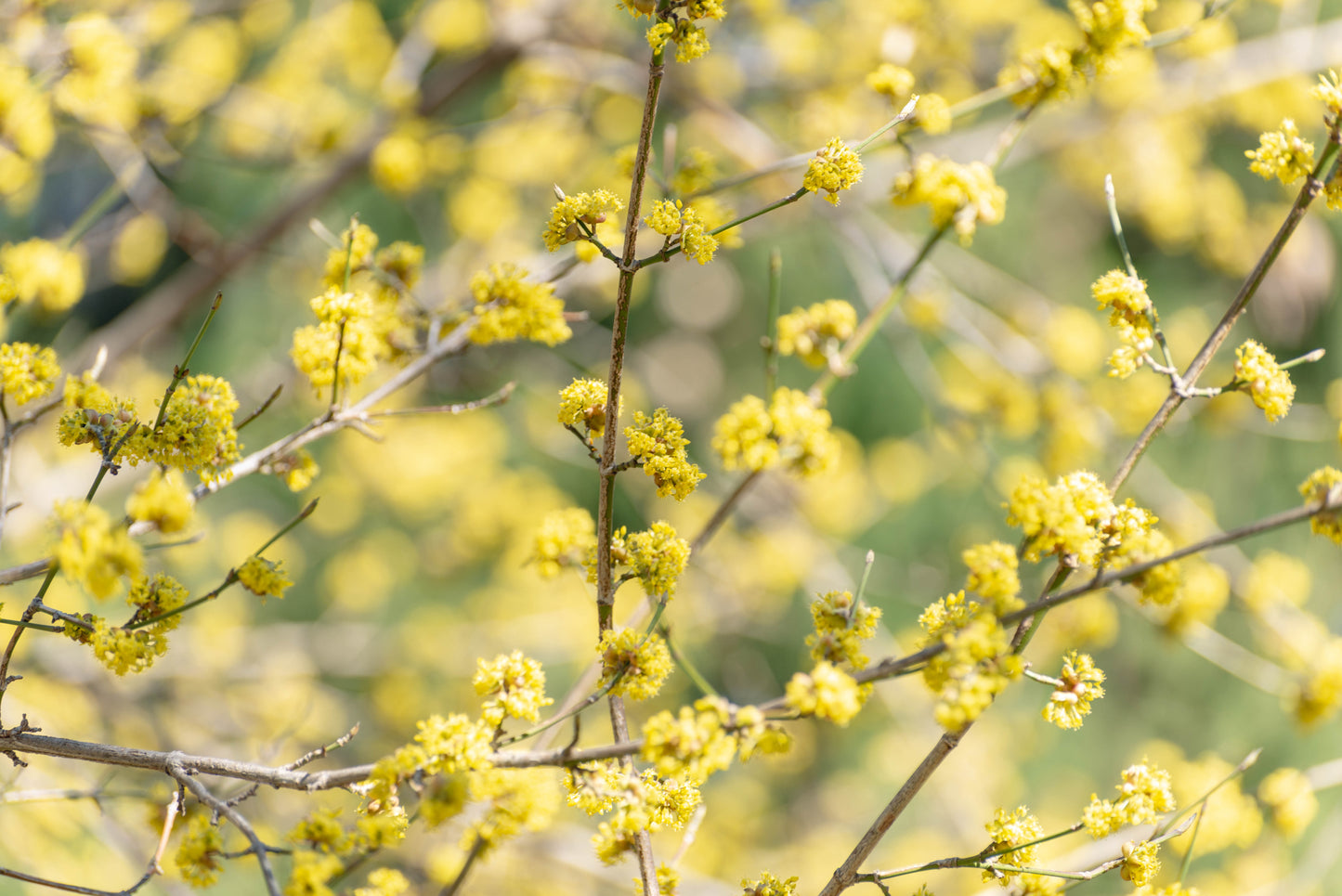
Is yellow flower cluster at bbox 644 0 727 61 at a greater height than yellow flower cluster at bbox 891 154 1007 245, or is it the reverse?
yellow flower cluster at bbox 891 154 1007 245

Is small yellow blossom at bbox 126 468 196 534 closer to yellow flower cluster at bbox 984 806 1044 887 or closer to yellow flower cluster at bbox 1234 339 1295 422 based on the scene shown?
yellow flower cluster at bbox 984 806 1044 887

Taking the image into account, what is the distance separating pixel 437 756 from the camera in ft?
3.21

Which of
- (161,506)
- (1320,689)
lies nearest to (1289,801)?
(1320,689)

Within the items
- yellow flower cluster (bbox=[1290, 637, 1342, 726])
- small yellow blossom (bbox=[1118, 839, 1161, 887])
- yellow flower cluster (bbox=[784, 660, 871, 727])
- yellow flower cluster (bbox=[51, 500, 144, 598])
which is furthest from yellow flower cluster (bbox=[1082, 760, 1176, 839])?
yellow flower cluster (bbox=[1290, 637, 1342, 726])

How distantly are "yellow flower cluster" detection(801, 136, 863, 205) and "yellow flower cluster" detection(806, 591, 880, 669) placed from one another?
1.73 ft

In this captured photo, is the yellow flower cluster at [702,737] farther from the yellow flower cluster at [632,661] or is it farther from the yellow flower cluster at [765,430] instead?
the yellow flower cluster at [765,430]

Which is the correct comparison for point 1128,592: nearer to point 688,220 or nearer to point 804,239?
point 688,220

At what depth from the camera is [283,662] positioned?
12.3ft

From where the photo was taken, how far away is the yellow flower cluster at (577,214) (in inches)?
41.5

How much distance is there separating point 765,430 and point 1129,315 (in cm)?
57

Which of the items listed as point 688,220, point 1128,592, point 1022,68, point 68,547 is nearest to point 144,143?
point 68,547

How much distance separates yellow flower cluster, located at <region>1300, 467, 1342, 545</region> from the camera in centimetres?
96

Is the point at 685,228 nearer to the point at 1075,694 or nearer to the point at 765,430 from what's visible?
the point at 765,430

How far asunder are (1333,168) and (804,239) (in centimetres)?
448
